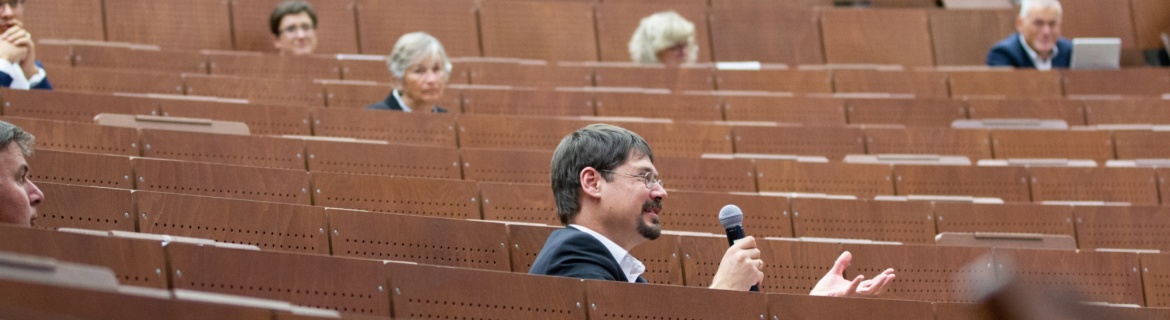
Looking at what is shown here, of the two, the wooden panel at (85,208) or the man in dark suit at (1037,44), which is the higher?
the man in dark suit at (1037,44)

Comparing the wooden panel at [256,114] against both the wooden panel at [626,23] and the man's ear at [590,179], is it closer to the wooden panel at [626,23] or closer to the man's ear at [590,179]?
the man's ear at [590,179]

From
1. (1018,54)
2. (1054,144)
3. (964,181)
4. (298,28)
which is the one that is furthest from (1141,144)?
(298,28)

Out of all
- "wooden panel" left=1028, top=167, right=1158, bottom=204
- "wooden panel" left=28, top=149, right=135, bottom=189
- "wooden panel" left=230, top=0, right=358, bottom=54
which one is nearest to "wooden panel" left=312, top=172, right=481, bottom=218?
"wooden panel" left=28, top=149, right=135, bottom=189

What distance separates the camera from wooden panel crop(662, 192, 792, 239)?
221cm

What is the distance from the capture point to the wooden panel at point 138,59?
3117 mm

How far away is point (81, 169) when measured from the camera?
1973 millimetres

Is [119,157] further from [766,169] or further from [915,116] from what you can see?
[915,116]

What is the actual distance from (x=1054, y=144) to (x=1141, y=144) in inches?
7.5

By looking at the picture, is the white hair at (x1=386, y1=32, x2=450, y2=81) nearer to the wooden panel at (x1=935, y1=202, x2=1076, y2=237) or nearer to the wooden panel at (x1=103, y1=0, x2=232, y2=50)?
the wooden panel at (x1=935, y1=202, x2=1076, y2=237)

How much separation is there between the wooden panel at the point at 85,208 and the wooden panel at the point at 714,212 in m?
0.87

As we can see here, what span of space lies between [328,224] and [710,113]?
55.0 inches

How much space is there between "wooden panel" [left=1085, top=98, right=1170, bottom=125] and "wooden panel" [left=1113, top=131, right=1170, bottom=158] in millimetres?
268

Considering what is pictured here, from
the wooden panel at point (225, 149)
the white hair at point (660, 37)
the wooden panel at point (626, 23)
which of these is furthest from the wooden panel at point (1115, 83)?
the wooden panel at point (225, 149)

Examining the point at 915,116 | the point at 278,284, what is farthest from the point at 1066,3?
the point at 278,284
